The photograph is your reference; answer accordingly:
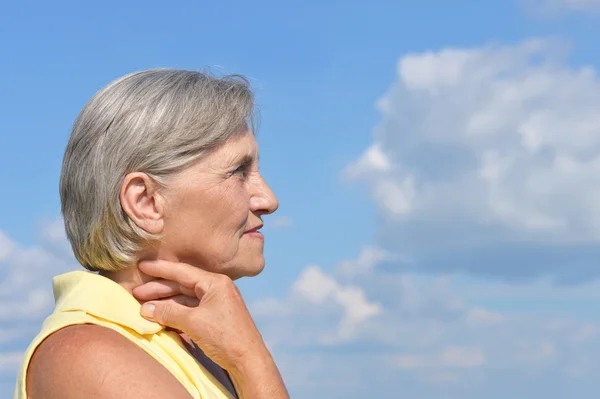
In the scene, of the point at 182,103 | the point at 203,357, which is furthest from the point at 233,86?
the point at 203,357

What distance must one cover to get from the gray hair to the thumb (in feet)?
0.73

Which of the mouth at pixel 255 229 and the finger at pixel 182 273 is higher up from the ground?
the mouth at pixel 255 229

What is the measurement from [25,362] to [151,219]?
76 cm

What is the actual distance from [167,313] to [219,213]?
0.48m

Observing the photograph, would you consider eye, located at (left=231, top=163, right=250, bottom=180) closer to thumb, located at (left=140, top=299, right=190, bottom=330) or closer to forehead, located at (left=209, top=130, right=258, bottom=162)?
forehead, located at (left=209, top=130, right=258, bottom=162)

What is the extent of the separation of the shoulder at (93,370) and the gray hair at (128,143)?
46cm

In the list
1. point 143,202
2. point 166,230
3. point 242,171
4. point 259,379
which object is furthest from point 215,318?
point 242,171

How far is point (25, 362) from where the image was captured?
3.24m

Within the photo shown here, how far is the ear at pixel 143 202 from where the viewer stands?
347cm

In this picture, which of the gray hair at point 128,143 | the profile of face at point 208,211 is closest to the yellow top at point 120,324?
the gray hair at point 128,143

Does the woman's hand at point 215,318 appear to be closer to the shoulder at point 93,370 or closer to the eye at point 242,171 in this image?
the shoulder at point 93,370

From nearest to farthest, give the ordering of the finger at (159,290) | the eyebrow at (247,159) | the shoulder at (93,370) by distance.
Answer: the shoulder at (93,370) → the finger at (159,290) → the eyebrow at (247,159)

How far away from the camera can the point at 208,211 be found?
3.57 metres

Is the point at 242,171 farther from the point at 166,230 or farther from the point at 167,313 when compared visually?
the point at 167,313
